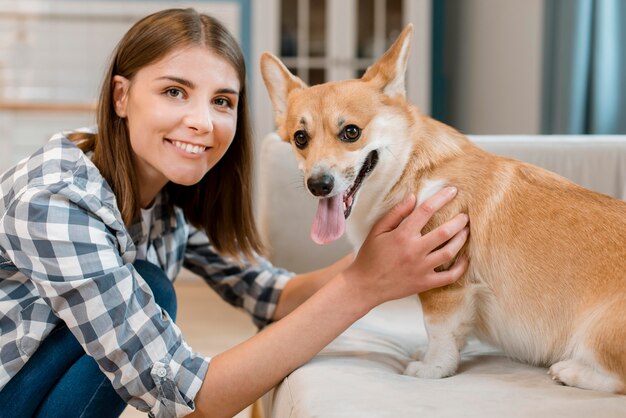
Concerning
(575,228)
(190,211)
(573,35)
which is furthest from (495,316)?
(573,35)

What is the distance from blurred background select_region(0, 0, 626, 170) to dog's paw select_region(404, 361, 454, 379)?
282cm

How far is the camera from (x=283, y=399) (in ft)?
4.15

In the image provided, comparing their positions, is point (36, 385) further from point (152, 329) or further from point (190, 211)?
point (190, 211)

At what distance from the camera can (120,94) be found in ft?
4.88

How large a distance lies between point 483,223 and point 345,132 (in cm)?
31

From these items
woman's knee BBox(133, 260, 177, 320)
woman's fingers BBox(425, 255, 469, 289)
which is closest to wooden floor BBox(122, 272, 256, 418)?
woman's knee BBox(133, 260, 177, 320)

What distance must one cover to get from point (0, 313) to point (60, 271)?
21 centimetres

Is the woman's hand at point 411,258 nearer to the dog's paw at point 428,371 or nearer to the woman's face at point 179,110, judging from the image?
the dog's paw at point 428,371

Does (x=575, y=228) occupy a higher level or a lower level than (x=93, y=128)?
lower

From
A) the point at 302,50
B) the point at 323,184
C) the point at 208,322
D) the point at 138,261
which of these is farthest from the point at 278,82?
the point at 302,50

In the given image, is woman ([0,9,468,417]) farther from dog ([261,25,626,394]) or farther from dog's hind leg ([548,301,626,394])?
dog's hind leg ([548,301,626,394])

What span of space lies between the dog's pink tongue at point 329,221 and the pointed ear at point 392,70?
10.8 inches

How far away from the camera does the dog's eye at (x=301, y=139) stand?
1.47m

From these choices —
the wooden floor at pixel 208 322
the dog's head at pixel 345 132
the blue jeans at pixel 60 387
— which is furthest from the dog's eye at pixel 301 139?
the wooden floor at pixel 208 322
